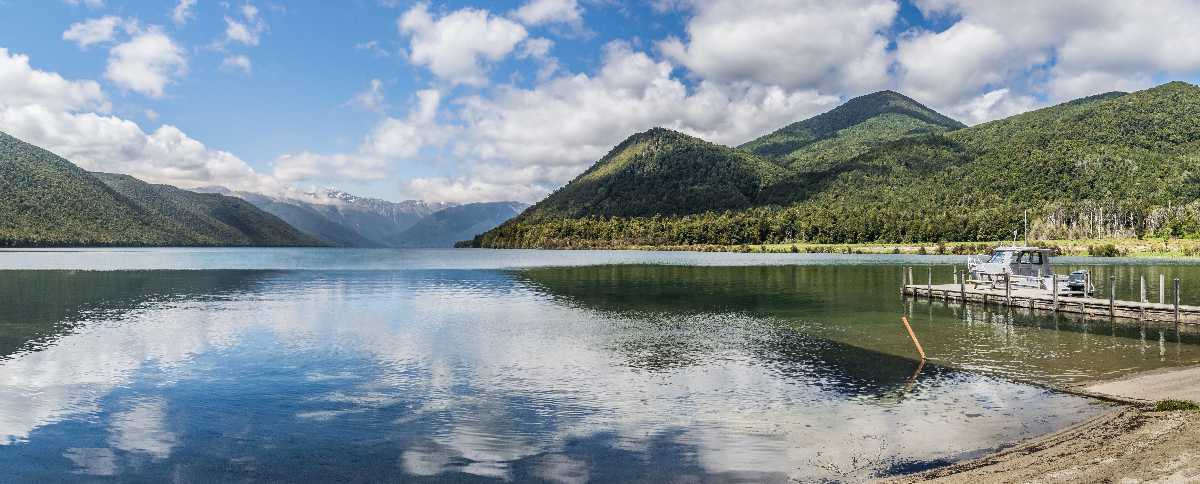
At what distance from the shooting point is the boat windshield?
220 ft

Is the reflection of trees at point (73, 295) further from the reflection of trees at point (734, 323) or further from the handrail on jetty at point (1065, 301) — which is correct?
the handrail on jetty at point (1065, 301)

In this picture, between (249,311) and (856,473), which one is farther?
(249,311)

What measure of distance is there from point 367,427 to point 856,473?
564 inches

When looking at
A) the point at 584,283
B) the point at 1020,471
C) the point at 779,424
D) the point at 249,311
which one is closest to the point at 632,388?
the point at 779,424

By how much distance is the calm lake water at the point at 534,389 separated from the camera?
19062 mm

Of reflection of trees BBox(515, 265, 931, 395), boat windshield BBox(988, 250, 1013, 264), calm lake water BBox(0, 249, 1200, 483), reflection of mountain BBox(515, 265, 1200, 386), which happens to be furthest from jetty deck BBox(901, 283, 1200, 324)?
reflection of trees BBox(515, 265, 931, 395)

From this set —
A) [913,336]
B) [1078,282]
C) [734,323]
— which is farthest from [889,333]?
[1078,282]

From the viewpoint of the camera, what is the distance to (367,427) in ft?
74.0

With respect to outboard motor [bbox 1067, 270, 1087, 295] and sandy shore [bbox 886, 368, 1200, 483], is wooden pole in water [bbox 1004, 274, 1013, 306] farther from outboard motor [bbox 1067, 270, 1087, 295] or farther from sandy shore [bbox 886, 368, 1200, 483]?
sandy shore [bbox 886, 368, 1200, 483]

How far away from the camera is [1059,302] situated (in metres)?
55.2

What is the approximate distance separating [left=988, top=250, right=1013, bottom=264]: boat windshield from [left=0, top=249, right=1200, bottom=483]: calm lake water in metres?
11.6

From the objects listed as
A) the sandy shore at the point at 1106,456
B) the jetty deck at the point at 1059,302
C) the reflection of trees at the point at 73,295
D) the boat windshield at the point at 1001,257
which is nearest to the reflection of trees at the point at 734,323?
the jetty deck at the point at 1059,302

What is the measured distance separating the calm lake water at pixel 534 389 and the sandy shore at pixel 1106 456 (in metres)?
1.24

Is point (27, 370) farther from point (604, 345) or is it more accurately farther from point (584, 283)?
point (584, 283)
